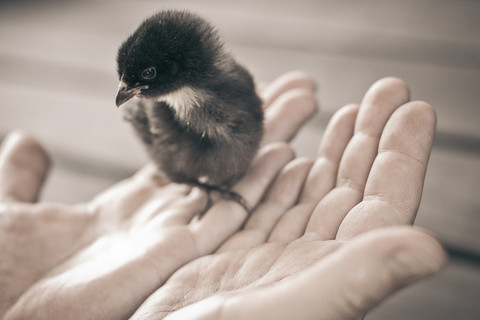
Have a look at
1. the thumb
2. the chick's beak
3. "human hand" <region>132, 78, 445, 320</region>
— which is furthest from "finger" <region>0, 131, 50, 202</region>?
the thumb

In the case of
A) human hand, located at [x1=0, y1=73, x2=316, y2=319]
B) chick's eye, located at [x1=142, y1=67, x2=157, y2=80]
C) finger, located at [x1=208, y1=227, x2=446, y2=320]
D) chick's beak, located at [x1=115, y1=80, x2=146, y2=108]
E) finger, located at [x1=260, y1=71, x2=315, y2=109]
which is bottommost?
human hand, located at [x1=0, y1=73, x2=316, y2=319]

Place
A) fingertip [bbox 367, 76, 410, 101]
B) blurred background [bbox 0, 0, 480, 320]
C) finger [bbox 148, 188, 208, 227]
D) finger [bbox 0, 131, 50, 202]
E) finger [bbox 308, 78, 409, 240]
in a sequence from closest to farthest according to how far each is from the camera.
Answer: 1. finger [bbox 308, 78, 409, 240]
2. fingertip [bbox 367, 76, 410, 101]
3. finger [bbox 148, 188, 208, 227]
4. finger [bbox 0, 131, 50, 202]
5. blurred background [bbox 0, 0, 480, 320]

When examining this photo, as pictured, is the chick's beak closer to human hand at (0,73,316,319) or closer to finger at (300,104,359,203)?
human hand at (0,73,316,319)

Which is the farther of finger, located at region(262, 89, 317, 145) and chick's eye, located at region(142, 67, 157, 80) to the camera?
finger, located at region(262, 89, 317, 145)

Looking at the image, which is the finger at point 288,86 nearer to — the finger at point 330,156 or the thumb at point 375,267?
the finger at point 330,156

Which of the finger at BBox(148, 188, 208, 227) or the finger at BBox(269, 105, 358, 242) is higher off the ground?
the finger at BBox(269, 105, 358, 242)

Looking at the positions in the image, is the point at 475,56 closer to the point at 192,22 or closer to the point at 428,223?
the point at 428,223

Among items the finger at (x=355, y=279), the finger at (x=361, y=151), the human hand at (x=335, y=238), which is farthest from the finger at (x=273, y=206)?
the finger at (x=355, y=279)
